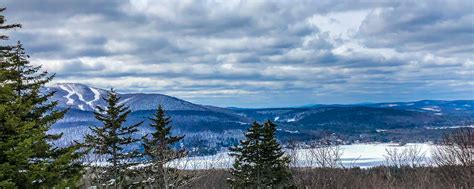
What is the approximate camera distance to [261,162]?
47.6 metres

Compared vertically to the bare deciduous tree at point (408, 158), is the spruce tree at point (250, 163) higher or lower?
higher

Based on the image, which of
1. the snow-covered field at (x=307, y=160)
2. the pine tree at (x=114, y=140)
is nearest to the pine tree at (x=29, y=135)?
the snow-covered field at (x=307, y=160)

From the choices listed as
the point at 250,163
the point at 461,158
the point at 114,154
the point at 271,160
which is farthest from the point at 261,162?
the point at 461,158

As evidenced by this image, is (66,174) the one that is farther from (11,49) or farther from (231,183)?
(231,183)

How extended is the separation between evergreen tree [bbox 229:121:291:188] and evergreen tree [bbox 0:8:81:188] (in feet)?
101

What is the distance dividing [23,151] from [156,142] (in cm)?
2448

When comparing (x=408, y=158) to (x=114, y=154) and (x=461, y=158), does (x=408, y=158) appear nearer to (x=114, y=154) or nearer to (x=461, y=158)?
(x=461, y=158)

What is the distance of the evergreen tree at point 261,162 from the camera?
47.3m

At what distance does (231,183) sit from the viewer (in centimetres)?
4819

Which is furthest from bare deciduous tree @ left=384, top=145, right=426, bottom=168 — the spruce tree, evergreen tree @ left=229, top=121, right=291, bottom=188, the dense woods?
the spruce tree

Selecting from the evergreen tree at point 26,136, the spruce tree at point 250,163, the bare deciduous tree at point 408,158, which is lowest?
the bare deciduous tree at point 408,158

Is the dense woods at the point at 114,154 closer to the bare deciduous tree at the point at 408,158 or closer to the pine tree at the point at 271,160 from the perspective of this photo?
the pine tree at the point at 271,160

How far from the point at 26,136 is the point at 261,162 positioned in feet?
112

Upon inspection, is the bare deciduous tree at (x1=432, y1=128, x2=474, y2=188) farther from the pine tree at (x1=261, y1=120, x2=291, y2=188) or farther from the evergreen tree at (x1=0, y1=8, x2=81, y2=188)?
the evergreen tree at (x1=0, y1=8, x2=81, y2=188)
